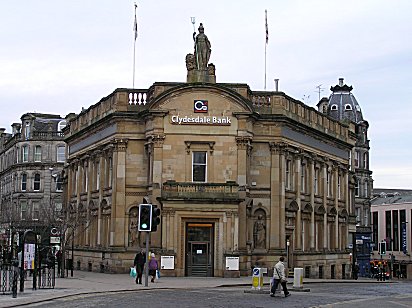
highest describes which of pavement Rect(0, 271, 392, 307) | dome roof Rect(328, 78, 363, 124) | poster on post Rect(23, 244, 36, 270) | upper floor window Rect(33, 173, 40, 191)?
dome roof Rect(328, 78, 363, 124)

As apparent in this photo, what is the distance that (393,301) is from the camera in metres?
30.2

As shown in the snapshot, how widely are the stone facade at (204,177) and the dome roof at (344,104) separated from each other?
38263mm

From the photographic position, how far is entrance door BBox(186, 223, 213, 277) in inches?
1869

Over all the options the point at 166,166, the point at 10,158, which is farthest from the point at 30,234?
the point at 10,158

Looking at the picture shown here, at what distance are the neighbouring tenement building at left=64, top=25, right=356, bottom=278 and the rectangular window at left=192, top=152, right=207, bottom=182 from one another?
6cm

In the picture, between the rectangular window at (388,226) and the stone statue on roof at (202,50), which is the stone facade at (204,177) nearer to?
the stone statue on roof at (202,50)

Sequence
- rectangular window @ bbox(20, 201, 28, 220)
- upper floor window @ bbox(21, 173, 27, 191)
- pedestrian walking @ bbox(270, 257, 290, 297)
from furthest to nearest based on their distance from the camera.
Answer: upper floor window @ bbox(21, 173, 27, 191), rectangular window @ bbox(20, 201, 28, 220), pedestrian walking @ bbox(270, 257, 290, 297)

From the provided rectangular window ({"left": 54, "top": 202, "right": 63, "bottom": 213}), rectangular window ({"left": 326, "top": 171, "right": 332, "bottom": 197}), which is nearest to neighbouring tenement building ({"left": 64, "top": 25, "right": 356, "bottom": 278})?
rectangular window ({"left": 326, "top": 171, "right": 332, "bottom": 197})

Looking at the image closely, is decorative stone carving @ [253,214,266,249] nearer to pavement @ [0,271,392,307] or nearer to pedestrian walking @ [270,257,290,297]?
pavement @ [0,271,392,307]

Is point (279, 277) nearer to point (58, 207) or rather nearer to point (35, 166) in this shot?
point (58, 207)

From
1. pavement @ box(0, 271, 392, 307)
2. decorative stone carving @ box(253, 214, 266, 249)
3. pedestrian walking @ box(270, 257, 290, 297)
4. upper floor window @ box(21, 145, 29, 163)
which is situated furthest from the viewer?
upper floor window @ box(21, 145, 29, 163)

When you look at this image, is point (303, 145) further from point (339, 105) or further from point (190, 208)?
point (339, 105)

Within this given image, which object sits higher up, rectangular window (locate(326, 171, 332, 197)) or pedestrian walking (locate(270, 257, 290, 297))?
rectangular window (locate(326, 171, 332, 197))

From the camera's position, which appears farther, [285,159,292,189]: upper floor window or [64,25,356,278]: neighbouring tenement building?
[285,159,292,189]: upper floor window
